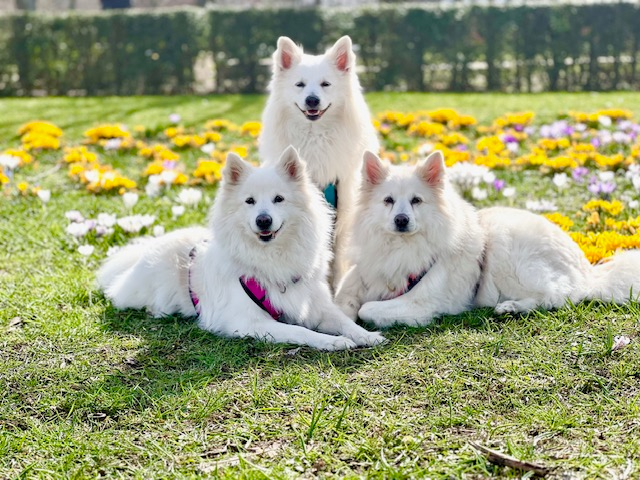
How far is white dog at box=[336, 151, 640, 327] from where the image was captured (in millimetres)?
4500

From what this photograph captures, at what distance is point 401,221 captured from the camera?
4.45 metres

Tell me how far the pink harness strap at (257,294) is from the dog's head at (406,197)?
0.80 m

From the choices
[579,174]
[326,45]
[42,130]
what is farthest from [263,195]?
[326,45]

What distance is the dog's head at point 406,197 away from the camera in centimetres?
448

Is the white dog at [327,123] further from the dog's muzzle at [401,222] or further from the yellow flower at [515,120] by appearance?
the yellow flower at [515,120]

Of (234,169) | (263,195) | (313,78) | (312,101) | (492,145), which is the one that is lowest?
(492,145)

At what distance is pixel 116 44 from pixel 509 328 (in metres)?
13.9

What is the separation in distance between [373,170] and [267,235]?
2.84 feet

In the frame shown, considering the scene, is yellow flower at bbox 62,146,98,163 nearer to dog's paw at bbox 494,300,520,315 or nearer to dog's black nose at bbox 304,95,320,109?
dog's black nose at bbox 304,95,320,109

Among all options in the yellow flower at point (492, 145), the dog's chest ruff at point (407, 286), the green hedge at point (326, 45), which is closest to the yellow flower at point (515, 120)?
the yellow flower at point (492, 145)

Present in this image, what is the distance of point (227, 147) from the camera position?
9469 mm

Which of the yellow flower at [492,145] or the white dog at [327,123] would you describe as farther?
the yellow flower at [492,145]

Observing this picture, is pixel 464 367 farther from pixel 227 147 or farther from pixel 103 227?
pixel 227 147

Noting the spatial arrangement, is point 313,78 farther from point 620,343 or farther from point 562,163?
point 562,163
